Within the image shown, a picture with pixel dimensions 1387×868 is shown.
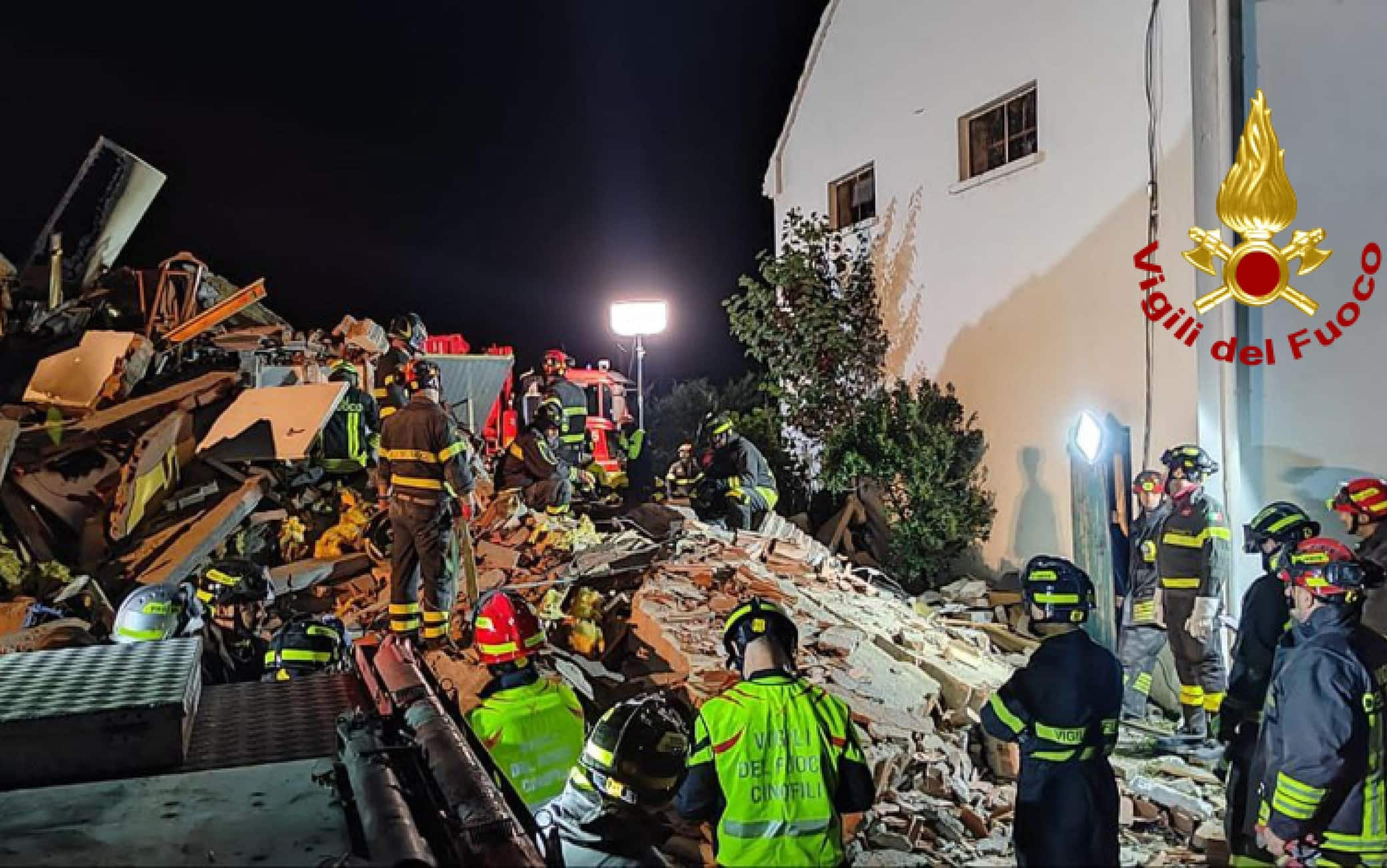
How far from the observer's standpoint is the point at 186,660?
3.11 meters

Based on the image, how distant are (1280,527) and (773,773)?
150 inches

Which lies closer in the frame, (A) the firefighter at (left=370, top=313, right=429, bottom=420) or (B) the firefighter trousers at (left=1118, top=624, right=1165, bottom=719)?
(B) the firefighter trousers at (left=1118, top=624, right=1165, bottom=719)

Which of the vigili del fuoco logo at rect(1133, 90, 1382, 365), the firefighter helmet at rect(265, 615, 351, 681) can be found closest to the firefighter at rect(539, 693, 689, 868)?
the firefighter helmet at rect(265, 615, 351, 681)

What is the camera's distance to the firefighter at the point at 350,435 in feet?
31.7

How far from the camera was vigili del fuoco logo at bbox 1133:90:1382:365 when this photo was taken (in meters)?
7.21

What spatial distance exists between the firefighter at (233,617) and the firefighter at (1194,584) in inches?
232

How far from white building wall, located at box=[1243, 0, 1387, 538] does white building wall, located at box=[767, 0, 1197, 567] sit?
578 mm

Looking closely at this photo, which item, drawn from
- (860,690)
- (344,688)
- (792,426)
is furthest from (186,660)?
(792,426)

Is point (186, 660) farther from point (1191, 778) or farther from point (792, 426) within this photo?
point (792, 426)

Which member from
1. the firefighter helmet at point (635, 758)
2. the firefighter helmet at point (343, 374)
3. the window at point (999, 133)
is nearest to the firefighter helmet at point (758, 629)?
the firefighter helmet at point (635, 758)

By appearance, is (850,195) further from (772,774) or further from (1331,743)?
(772,774)

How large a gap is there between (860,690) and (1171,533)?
7.88ft

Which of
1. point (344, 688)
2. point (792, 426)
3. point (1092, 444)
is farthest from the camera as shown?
point (792, 426)

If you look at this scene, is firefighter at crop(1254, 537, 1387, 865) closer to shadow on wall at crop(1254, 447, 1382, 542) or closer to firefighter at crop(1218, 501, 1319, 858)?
firefighter at crop(1218, 501, 1319, 858)
